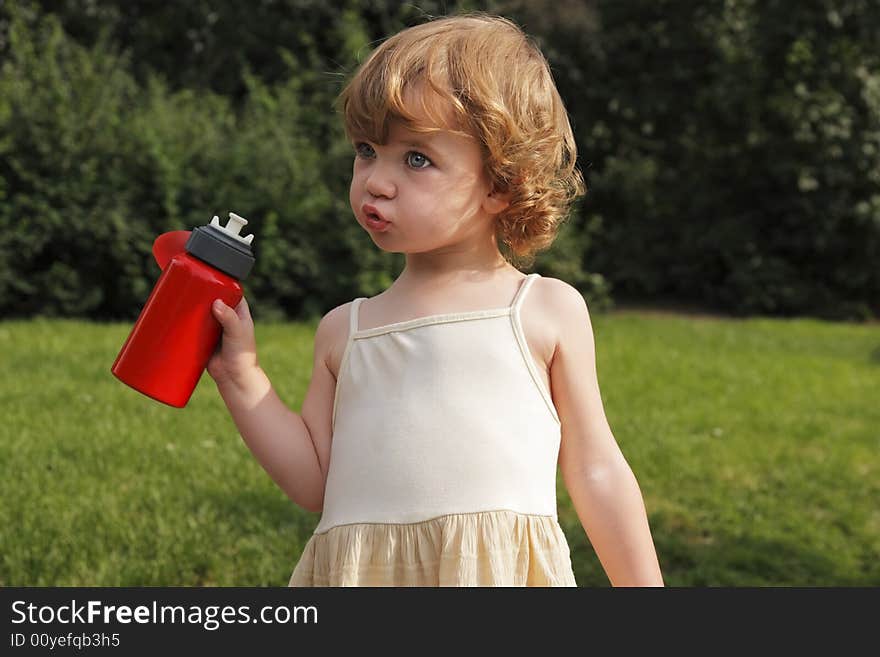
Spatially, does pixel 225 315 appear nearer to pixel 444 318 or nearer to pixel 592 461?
pixel 444 318

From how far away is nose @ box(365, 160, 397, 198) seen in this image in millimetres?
1595

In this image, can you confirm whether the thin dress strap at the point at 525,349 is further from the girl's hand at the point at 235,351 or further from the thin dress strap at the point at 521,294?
the girl's hand at the point at 235,351

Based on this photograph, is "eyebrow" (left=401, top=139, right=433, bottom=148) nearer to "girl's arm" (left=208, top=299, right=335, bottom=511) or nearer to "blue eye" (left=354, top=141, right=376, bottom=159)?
"blue eye" (left=354, top=141, right=376, bottom=159)

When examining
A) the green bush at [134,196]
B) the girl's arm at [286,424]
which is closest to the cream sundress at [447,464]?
the girl's arm at [286,424]

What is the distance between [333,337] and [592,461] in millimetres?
453

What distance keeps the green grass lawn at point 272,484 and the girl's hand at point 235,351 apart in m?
1.69

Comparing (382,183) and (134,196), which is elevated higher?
(382,183)

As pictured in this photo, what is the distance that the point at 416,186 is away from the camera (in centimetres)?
161

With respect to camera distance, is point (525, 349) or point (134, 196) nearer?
point (525, 349)

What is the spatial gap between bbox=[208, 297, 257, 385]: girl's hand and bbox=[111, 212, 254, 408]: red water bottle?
2.0 inches

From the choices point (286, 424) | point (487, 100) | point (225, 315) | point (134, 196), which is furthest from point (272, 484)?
point (134, 196)

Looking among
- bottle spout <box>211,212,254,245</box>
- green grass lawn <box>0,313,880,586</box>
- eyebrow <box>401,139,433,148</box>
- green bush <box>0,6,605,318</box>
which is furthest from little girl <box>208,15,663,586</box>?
green bush <box>0,6,605,318</box>

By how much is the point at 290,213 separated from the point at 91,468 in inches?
217

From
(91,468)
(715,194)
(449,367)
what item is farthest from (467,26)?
(715,194)
